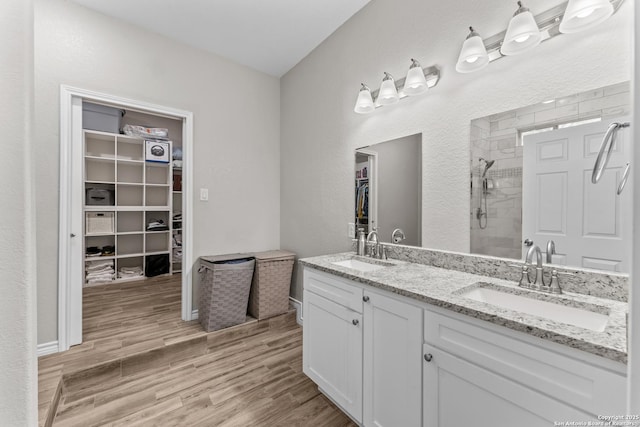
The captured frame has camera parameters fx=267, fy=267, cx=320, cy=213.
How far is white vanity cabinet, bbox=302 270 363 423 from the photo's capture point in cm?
142

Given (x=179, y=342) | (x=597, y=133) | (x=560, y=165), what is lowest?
(x=179, y=342)

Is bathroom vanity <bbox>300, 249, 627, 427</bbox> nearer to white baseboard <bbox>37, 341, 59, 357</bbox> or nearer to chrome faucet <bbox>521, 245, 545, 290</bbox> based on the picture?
chrome faucet <bbox>521, 245, 545, 290</bbox>

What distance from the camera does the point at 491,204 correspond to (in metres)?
1.42

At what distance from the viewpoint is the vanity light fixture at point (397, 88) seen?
163 centimetres

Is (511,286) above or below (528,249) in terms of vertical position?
below

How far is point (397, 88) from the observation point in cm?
185

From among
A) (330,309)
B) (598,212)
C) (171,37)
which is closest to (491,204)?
(598,212)

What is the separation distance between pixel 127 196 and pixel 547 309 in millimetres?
5004

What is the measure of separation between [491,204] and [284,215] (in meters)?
2.19

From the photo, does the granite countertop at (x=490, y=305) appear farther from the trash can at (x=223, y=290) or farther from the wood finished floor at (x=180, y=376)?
the trash can at (x=223, y=290)

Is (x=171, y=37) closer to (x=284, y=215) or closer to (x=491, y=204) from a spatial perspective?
(x=284, y=215)

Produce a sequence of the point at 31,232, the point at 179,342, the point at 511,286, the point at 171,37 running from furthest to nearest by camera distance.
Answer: the point at 171,37 → the point at 179,342 → the point at 511,286 → the point at 31,232

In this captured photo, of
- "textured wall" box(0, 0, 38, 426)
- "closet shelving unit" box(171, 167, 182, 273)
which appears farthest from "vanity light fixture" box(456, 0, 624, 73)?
"closet shelving unit" box(171, 167, 182, 273)

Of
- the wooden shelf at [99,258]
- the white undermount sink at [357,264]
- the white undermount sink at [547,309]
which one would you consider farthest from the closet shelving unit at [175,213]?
the white undermount sink at [547,309]
